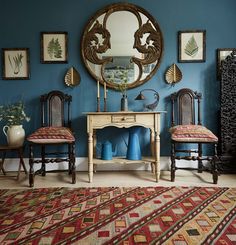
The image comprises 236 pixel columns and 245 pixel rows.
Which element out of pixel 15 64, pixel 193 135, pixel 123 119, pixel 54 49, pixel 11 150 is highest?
pixel 54 49

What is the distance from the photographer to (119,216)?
183cm

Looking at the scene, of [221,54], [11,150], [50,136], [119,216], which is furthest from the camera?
[221,54]

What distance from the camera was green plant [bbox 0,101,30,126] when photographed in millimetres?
3067

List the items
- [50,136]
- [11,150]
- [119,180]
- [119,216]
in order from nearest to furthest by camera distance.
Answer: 1. [119,216]
2. [50,136]
3. [119,180]
4. [11,150]

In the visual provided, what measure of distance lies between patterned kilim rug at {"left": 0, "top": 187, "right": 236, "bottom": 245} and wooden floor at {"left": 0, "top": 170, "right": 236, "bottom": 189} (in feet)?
0.65

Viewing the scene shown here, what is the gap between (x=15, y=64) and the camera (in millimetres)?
3311

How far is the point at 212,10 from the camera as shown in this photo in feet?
10.8

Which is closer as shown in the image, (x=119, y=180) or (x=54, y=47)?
(x=119, y=180)

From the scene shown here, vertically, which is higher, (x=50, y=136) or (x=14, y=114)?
(x=14, y=114)

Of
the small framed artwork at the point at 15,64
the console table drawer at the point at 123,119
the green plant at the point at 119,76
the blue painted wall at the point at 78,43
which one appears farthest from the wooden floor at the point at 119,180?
the small framed artwork at the point at 15,64

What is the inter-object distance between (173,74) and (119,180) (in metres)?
1.60

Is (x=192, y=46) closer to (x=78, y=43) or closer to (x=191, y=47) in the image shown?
(x=191, y=47)

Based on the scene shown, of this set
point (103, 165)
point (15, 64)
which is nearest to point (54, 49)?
point (15, 64)

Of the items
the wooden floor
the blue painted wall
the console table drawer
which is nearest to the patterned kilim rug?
the wooden floor
